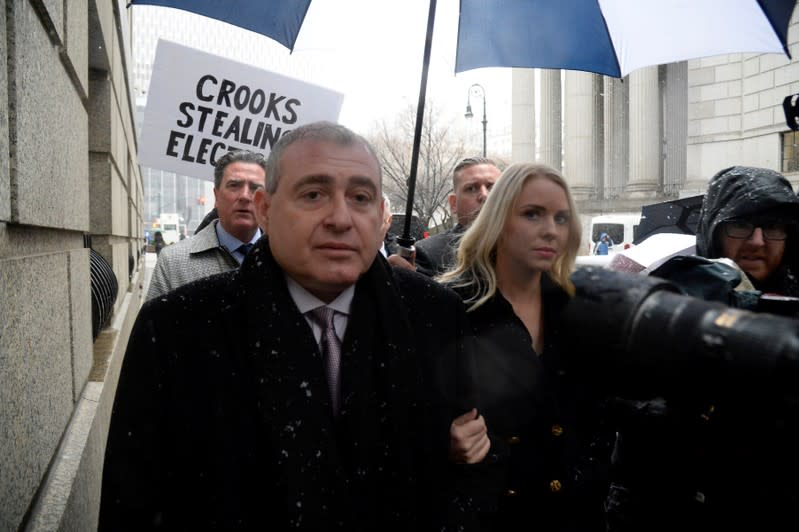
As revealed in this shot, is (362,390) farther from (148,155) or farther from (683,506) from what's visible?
(148,155)

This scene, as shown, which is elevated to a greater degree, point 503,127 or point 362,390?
point 503,127

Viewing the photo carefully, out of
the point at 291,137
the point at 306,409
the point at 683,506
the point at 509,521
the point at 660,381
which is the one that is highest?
the point at 291,137

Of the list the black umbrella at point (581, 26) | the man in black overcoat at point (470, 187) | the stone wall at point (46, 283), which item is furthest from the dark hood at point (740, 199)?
the stone wall at point (46, 283)

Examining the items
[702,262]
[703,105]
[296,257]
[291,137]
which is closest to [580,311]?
[296,257]

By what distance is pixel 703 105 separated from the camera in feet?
107

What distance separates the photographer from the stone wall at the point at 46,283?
195cm

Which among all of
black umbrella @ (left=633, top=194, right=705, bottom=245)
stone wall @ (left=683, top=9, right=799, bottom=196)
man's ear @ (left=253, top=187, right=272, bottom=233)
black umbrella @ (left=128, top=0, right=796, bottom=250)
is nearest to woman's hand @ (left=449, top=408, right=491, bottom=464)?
man's ear @ (left=253, top=187, right=272, bottom=233)

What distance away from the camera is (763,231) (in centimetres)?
288

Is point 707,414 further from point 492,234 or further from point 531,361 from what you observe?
point 492,234

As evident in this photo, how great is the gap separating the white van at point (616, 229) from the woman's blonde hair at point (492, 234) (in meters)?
24.4

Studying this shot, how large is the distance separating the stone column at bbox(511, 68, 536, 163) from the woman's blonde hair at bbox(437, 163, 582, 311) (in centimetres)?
3810

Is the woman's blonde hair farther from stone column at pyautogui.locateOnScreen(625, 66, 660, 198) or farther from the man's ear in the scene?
stone column at pyautogui.locateOnScreen(625, 66, 660, 198)

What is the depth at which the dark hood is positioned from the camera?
2.84m

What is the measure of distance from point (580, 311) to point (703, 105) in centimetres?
3560
